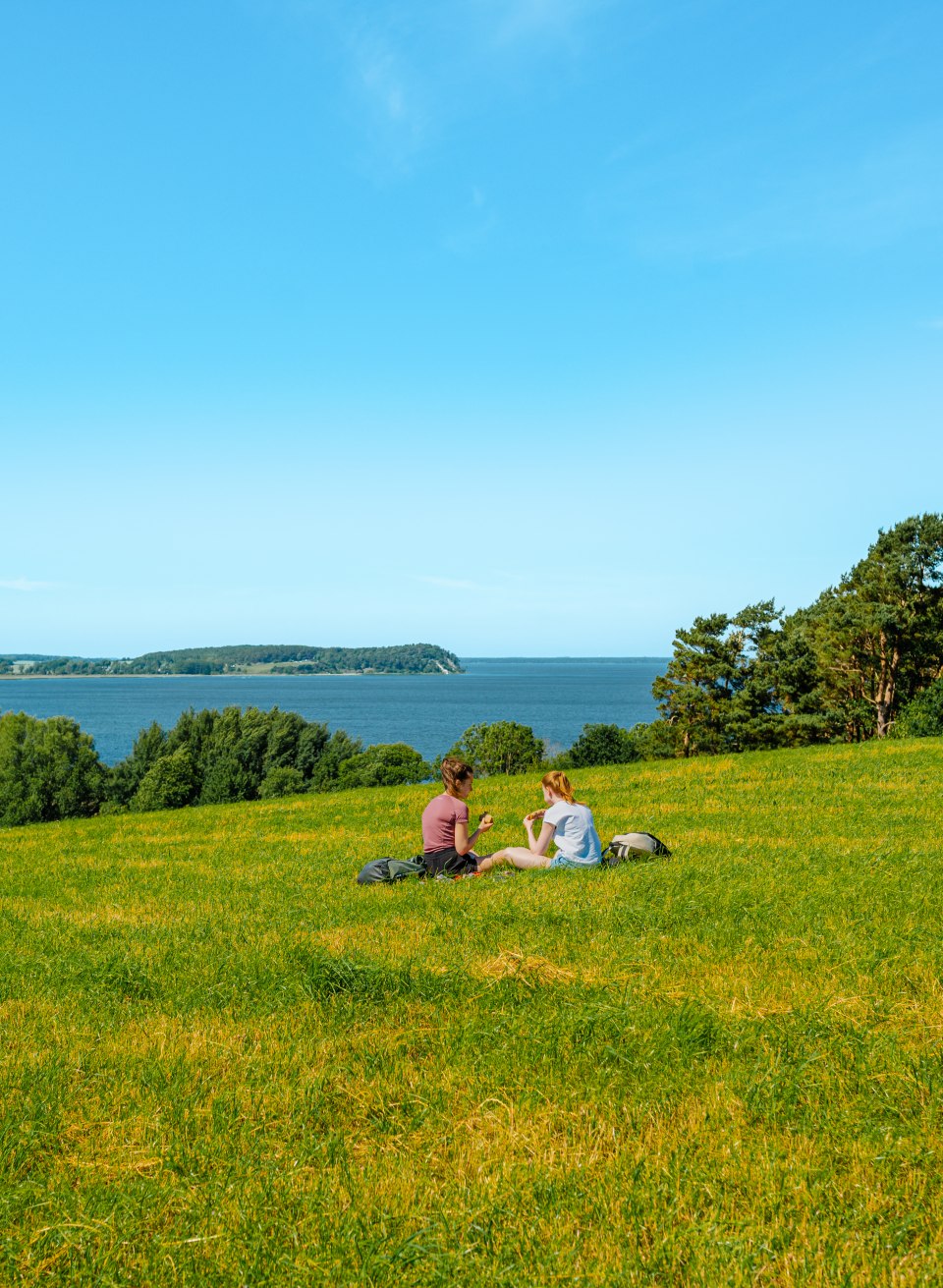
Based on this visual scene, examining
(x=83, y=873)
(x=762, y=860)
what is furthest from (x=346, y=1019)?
(x=83, y=873)

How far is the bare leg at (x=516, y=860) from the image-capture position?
11180 mm

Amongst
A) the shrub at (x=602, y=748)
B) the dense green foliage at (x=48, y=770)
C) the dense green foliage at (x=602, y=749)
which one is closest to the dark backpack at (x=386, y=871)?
the dense green foliage at (x=602, y=749)

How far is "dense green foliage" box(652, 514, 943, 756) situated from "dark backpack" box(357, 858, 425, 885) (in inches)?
1693

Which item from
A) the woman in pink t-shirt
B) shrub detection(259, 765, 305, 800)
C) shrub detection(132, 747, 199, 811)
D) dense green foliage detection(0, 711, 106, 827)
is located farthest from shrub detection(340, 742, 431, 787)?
the woman in pink t-shirt

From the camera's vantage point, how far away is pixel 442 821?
1137 cm

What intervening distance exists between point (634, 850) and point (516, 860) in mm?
1648

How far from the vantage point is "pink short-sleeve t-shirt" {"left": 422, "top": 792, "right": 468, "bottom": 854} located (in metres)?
11.3

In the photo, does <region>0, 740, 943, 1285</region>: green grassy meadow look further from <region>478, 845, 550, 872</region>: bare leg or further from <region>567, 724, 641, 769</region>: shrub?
<region>567, 724, 641, 769</region>: shrub

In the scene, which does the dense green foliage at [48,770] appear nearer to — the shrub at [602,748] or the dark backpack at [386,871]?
the shrub at [602,748]

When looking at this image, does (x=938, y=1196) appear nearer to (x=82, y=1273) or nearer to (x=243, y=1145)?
(x=243, y=1145)

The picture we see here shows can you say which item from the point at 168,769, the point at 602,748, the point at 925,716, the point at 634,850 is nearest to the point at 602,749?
the point at 602,748

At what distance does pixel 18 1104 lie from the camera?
4.75 meters

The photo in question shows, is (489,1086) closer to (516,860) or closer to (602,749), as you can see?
(516,860)

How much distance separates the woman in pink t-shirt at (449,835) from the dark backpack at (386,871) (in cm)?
28
